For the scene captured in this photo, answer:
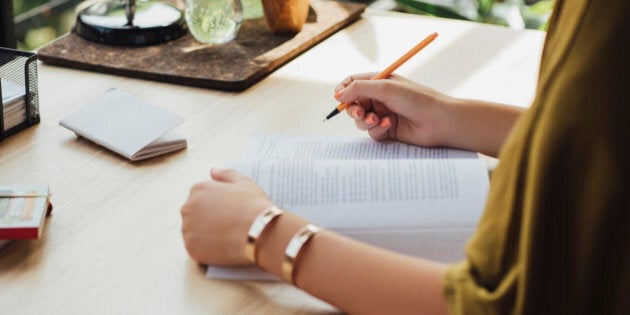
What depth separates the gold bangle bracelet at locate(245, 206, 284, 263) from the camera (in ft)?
3.03

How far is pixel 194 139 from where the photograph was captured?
127 cm

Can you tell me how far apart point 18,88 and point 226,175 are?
44cm

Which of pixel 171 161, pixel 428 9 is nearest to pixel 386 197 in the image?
pixel 171 161

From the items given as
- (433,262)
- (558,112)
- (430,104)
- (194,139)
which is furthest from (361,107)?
(558,112)

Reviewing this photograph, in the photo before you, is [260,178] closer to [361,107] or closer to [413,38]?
[361,107]

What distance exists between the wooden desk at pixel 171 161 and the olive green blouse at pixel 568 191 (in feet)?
0.77

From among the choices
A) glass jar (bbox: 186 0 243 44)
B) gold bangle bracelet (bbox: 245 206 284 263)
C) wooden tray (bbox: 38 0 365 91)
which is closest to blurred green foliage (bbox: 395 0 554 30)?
wooden tray (bbox: 38 0 365 91)

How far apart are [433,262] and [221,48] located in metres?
0.81

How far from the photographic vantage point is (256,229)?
0.93 m

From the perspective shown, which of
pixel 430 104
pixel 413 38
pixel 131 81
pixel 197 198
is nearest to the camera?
pixel 197 198

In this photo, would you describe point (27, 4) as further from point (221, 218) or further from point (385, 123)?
point (221, 218)

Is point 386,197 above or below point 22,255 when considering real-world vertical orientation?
above

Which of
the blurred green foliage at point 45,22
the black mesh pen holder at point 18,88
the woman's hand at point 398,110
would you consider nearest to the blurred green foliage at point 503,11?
the blurred green foliage at point 45,22

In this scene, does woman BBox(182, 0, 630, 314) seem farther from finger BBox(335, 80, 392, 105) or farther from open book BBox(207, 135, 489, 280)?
finger BBox(335, 80, 392, 105)
